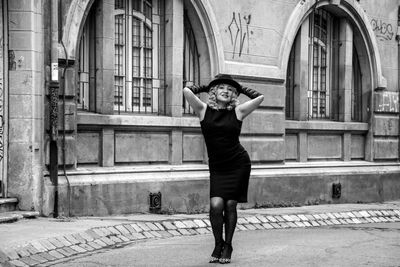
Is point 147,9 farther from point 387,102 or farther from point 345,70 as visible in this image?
point 387,102

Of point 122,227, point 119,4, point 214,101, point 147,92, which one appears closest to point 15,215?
point 122,227

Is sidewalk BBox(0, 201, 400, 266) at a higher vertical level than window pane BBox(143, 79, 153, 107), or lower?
lower

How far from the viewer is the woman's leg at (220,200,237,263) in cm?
884

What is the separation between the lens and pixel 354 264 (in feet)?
29.4

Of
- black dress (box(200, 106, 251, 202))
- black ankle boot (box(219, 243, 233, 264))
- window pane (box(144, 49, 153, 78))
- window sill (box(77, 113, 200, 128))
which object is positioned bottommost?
black ankle boot (box(219, 243, 233, 264))

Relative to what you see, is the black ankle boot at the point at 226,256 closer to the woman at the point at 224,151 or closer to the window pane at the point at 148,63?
the woman at the point at 224,151

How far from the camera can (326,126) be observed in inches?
688

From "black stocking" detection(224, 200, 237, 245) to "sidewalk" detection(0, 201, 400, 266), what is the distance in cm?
182

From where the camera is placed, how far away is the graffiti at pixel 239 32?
1525 cm

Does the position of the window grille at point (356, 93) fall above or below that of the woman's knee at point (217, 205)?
above

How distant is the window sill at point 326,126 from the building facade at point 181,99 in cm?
3

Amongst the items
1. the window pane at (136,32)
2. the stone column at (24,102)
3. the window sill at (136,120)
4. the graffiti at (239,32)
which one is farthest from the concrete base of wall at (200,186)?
the graffiti at (239,32)

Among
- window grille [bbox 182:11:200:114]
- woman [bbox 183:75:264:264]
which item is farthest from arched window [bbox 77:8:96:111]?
woman [bbox 183:75:264:264]

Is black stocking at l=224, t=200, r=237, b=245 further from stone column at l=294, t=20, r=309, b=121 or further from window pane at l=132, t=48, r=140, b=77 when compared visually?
stone column at l=294, t=20, r=309, b=121
